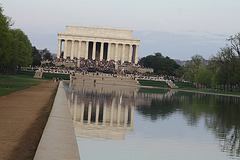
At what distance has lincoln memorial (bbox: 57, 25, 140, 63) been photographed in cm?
13350

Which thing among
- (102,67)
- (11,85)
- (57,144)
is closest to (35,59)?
(102,67)

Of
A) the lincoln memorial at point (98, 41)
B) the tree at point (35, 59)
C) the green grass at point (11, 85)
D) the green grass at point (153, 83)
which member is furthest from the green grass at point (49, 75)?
the lincoln memorial at point (98, 41)

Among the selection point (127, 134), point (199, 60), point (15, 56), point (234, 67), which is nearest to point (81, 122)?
point (127, 134)

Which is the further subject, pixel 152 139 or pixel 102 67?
pixel 102 67

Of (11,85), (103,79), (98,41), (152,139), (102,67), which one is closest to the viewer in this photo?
(152,139)

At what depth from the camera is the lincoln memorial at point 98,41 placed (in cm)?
13350

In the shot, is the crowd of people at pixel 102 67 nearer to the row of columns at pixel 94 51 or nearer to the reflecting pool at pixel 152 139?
the row of columns at pixel 94 51

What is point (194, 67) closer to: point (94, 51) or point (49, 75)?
point (94, 51)

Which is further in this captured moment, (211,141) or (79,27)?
(79,27)

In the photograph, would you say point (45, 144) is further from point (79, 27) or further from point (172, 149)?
point (79, 27)

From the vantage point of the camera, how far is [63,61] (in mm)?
117875

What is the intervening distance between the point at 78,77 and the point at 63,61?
29.6m

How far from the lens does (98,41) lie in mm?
133625

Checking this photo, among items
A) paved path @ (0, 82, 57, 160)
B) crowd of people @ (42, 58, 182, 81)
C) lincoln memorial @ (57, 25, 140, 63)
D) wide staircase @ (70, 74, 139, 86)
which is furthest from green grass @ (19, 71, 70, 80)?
paved path @ (0, 82, 57, 160)
